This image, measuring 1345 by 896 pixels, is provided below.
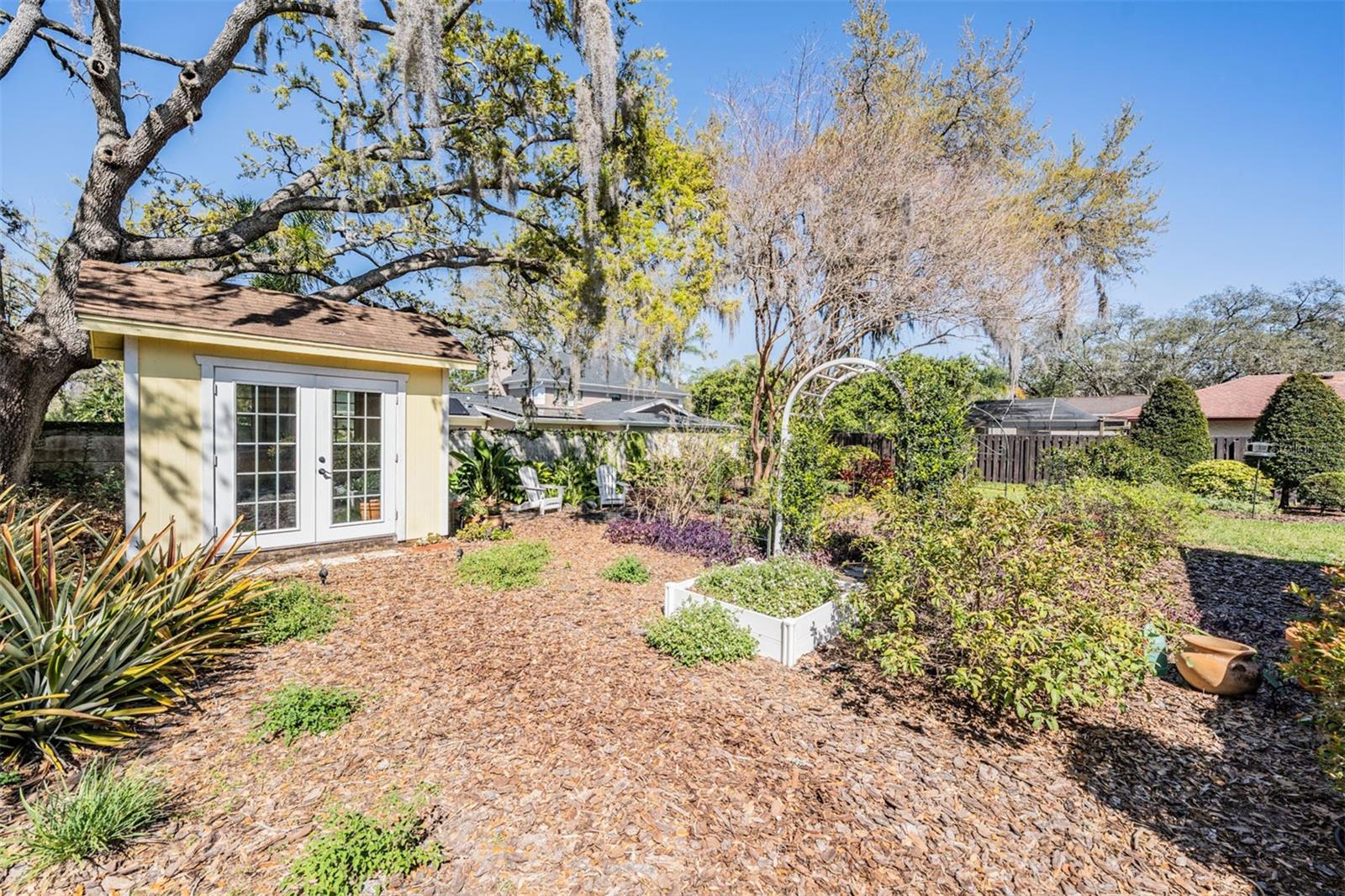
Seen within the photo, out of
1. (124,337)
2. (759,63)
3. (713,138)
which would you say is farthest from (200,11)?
(759,63)

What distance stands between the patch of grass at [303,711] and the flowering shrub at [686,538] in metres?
4.28

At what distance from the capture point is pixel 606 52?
23.7ft

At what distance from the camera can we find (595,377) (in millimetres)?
27969

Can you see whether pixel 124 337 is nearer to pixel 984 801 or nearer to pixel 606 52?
pixel 606 52

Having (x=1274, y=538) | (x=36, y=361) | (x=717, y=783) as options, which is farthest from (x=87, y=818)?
(x=1274, y=538)

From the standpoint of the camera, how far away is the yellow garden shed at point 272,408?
18.2 feet

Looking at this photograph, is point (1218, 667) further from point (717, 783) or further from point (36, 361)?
point (36, 361)

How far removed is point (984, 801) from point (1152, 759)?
121 cm

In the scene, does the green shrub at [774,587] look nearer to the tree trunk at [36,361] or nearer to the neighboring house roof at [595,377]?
the neighboring house roof at [595,377]

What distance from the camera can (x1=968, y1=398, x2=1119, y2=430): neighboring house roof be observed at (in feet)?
52.6

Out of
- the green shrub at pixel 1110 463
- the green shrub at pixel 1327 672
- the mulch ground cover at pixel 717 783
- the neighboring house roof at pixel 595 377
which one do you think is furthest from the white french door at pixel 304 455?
the green shrub at pixel 1110 463

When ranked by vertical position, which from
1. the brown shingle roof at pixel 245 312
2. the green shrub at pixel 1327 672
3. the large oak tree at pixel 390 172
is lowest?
the green shrub at pixel 1327 672

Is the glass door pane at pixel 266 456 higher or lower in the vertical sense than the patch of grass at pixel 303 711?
higher

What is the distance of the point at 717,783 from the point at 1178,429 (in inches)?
607
